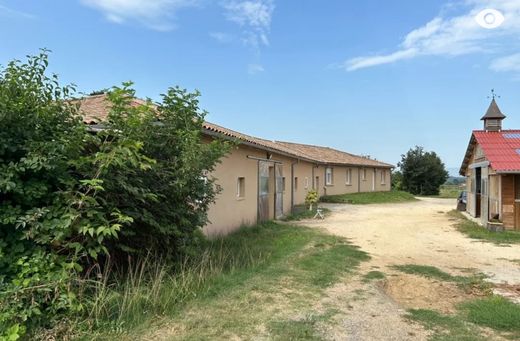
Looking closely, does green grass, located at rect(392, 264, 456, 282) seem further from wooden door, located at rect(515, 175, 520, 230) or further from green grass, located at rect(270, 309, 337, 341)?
wooden door, located at rect(515, 175, 520, 230)

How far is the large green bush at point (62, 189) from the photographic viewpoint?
4.10 meters

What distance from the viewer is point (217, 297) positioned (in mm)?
5480

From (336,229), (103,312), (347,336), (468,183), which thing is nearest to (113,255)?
(103,312)

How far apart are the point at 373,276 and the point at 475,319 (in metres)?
2.30

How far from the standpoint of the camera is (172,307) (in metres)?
4.91

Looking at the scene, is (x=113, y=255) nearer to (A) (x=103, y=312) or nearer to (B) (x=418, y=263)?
(A) (x=103, y=312)

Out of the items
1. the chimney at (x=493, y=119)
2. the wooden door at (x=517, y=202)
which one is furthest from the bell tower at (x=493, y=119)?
the wooden door at (x=517, y=202)

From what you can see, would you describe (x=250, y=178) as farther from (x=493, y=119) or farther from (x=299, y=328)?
(x=493, y=119)

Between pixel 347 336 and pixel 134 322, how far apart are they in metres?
2.36

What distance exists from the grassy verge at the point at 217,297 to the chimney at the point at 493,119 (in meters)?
11.6

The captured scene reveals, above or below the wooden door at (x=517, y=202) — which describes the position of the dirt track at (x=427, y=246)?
below

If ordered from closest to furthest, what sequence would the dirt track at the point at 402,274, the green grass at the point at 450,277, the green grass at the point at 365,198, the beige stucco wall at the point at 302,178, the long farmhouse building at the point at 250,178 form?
the dirt track at the point at 402,274 → the green grass at the point at 450,277 → the long farmhouse building at the point at 250,178 → the beige stucco wall at the point at 302,178 → the green grass at the point at 365,198

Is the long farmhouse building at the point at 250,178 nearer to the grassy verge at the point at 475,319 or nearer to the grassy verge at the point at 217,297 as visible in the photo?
the grassy verge at the point at 217,297

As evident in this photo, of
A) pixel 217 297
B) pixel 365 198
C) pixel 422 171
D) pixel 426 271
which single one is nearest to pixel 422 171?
pixel 422 171
